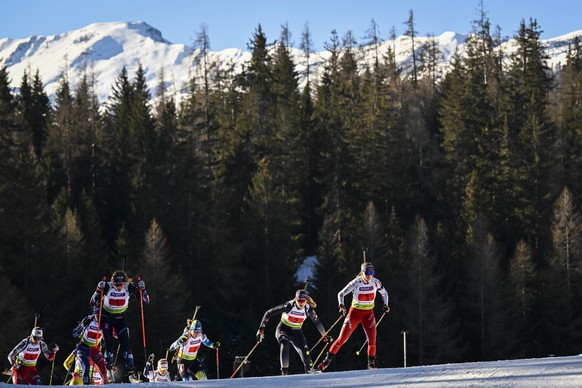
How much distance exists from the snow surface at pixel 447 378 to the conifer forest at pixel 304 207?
1088 inches

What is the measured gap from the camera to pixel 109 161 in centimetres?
5562

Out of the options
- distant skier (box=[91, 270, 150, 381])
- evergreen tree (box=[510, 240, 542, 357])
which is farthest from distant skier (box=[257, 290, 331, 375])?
evergreen tree (box=[510, 240, 542, 357])

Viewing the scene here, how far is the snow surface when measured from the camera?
10.8 metres

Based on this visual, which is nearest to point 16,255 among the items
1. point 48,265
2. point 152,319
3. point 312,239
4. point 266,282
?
point 48,265

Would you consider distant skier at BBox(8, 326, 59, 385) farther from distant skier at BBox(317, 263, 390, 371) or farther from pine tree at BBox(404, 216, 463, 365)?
pine tree at BBox(404, 216, 463, 365)

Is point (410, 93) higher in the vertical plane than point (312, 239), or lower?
higher

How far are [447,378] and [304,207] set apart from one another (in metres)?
47.8

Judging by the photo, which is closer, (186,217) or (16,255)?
(16,255)

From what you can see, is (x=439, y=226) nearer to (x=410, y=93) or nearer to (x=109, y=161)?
(x=410, y=93)

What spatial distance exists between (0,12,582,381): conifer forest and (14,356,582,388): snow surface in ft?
90.7

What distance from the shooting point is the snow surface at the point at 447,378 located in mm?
10789

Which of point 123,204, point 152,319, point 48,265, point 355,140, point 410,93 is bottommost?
point 152,319

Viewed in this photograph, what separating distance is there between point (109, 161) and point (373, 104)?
66.7 ft

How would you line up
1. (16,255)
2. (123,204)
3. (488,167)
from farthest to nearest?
(488,167) < (123,204) < (16,255)
